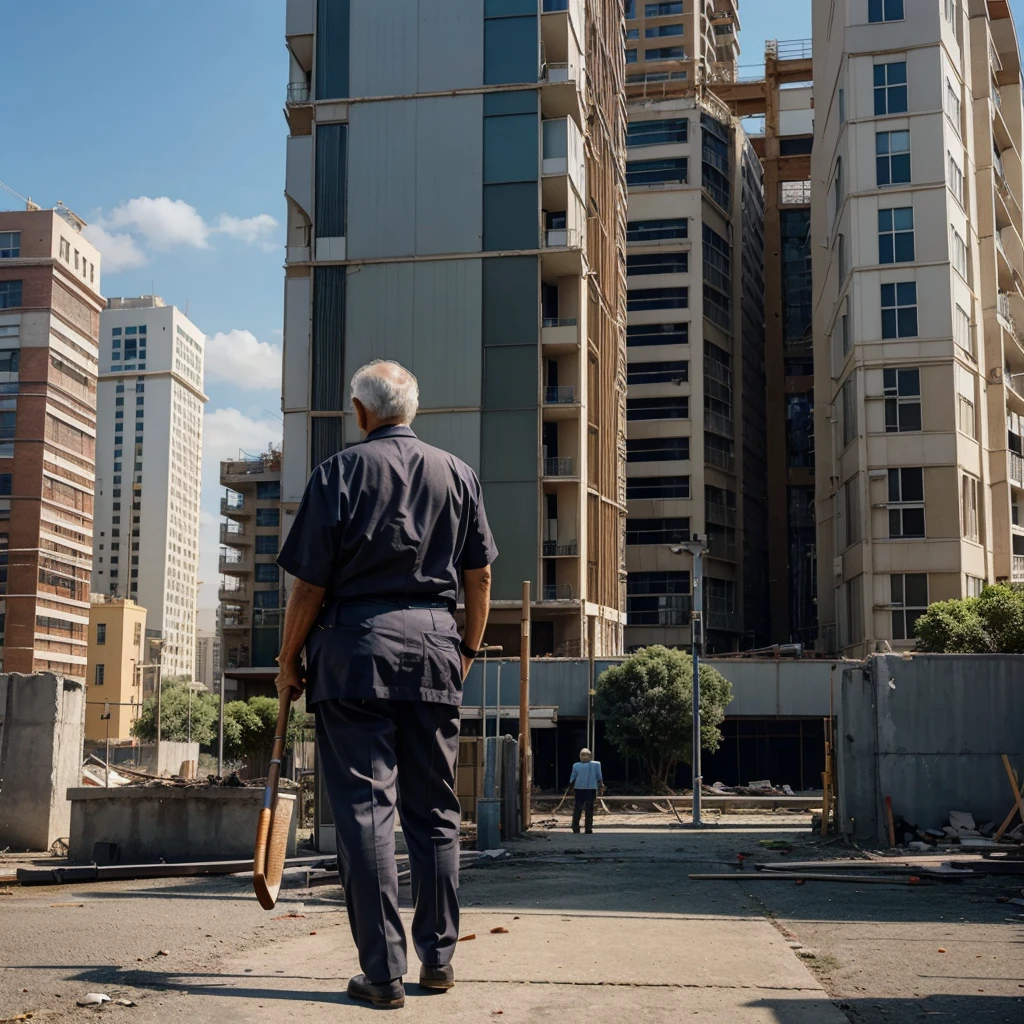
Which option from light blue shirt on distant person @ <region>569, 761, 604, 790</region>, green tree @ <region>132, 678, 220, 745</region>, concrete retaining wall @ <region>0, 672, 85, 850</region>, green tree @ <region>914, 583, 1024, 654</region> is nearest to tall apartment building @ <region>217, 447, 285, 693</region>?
green tree @ <region>132, 678, 220, 745</region>

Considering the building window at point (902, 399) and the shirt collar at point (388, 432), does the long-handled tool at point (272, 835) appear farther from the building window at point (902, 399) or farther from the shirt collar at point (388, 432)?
the building window at point (902, 399)

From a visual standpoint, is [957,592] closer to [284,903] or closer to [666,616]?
[666,616]

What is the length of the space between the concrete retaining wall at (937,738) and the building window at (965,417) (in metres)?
38.6

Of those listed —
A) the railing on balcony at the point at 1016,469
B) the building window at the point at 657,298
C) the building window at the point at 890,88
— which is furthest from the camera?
the building window at the point at 657,298

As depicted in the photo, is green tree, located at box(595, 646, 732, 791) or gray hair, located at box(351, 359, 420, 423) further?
green tree, located at box(595, 646, 732, 791)

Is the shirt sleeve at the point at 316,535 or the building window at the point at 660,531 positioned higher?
the building window at the point at 660,531

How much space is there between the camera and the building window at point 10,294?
12231cm

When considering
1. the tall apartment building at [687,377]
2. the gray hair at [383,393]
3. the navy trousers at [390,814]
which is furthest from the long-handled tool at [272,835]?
the tall apartment building at [687,377]

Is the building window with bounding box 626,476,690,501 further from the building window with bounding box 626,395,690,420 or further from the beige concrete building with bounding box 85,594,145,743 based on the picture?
the beige concrete building with bounding box 85,594,145,743

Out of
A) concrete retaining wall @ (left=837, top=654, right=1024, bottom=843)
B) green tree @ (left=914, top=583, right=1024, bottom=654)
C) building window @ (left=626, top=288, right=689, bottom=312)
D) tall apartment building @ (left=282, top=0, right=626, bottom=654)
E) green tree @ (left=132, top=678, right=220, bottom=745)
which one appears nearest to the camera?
concrete retaining wall @ (left=837, top=654, right=1024, bottom=843)

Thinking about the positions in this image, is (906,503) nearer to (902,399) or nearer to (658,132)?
(902,399)

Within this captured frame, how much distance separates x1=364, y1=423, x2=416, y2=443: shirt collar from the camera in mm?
4855

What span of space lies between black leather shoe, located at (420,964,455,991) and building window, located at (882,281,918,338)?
52.8 meters

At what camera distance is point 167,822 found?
1171cm
